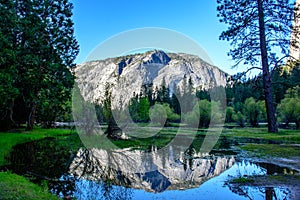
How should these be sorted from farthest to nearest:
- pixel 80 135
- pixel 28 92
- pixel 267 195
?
pixel 28 92
pixel 80 135
pixel 267 195

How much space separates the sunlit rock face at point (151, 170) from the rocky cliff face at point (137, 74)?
1269 cm

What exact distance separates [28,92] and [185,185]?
2569 centimetres

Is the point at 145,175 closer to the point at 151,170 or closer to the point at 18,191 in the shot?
the point at 151,170

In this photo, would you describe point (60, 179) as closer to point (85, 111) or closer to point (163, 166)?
point (163, 166)

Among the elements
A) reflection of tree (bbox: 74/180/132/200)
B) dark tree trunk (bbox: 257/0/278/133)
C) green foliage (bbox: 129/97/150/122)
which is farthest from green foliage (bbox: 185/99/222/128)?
reflection of tree (bbox: 74/180/132/200)

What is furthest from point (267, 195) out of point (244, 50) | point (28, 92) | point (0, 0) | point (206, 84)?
point (206, 84)

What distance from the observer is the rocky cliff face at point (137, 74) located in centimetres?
3114

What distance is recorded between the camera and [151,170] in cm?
1220

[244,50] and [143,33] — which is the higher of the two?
[143,33]

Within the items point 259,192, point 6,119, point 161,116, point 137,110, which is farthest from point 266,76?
point 161,116

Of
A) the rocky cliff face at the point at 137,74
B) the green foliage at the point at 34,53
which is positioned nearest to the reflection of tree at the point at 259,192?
the green foliage at the point at 34,53

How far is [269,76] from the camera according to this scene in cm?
2100

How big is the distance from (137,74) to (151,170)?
58257 mm

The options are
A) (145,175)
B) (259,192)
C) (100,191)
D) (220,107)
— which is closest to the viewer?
(259,192)
